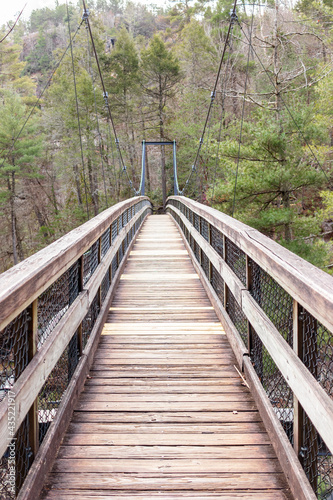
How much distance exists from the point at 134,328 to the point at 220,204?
994cm

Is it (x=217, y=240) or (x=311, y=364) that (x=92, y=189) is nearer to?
(x=217, y=240)

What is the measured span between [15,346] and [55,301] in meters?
0.69

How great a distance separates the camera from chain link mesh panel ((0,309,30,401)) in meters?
1.36

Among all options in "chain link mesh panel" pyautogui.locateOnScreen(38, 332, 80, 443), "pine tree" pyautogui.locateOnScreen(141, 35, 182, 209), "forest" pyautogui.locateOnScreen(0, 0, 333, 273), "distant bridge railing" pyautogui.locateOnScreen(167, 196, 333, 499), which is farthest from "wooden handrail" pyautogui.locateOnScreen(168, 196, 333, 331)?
"pine tree" pyautogui.locateOnScreen(141, 35, 182, 209)

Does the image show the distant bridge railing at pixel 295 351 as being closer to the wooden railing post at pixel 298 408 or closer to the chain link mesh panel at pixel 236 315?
the wooden railing post at pixel 298 408

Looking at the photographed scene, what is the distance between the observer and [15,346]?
55.9 inches

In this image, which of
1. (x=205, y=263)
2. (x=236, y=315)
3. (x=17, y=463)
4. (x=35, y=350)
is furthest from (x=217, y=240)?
(x=17, y=463)

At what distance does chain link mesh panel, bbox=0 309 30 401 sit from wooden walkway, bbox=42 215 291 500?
527mm

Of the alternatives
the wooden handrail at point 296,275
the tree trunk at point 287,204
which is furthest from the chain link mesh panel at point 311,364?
the tree trunk at point 287,204

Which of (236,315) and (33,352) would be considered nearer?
(33,352)

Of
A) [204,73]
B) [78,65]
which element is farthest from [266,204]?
[78,65]

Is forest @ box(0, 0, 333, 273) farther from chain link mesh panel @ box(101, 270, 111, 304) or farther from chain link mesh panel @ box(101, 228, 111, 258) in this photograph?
chain link mesh panel @ box(101, 270, 111, 304)

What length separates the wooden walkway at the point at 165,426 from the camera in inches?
61.9

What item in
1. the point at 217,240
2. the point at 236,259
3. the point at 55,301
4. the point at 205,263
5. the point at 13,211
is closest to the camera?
the point at 55,301
